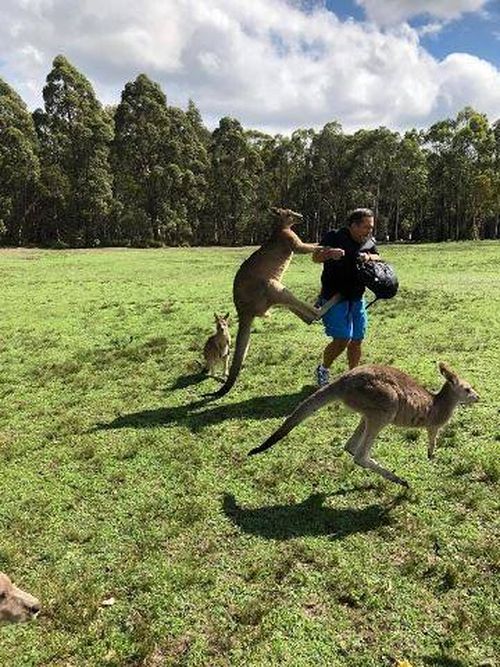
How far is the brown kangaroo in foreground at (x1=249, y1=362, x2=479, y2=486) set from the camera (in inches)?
196

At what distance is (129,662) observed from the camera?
3.55 metres

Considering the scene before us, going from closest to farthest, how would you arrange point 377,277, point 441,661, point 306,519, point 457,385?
point 441,661 → point 306,519 → point 457,385 → point 377,277

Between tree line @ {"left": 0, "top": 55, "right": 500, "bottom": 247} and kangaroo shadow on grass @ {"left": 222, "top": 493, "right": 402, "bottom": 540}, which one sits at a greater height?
tree line @ {"left": 0, "top": 55, "right": 500, "bottom": 247}

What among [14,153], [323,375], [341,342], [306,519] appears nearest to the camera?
[306,519]

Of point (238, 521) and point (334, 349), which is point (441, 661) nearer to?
point (238, 521)

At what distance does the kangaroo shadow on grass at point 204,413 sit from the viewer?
6914 mm

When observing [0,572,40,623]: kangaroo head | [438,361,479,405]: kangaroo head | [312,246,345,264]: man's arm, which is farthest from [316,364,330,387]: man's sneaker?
[0,572,40,623]: kangaroo head

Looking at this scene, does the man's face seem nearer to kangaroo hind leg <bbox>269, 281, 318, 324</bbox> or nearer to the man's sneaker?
kangaroo hind leg <bbox>269, 281, 318, 324</bbox>

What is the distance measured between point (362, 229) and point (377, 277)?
1.77 ft

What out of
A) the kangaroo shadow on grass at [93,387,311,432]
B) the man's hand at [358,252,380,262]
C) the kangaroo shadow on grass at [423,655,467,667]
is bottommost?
the kangaroo shadow on grass at [423,655,467,667]

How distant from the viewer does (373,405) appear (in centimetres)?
498

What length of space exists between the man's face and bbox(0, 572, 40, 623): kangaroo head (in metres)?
4.83

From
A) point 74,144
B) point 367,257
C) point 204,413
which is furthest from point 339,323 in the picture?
point 74,144

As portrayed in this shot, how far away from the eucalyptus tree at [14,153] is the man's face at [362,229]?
3375cm
